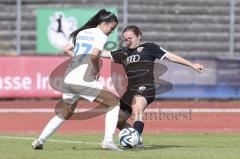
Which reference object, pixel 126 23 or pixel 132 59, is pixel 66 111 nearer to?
pixel 132 59

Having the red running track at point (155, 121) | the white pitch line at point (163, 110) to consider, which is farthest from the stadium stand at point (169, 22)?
the white pitch line at point (163, 110)

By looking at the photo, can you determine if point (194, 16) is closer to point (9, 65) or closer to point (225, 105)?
point (225, 105)

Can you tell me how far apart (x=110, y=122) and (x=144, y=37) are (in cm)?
1863

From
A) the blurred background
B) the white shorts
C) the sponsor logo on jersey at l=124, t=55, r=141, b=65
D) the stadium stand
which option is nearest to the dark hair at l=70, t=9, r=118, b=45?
the white shorts

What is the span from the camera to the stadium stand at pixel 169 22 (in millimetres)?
29562

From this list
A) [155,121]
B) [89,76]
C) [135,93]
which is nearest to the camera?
[89,76]

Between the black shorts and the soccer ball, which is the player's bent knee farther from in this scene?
the black shorts

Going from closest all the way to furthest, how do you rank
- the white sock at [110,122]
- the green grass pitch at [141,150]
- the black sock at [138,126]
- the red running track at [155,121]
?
the green grass pitch at [141,150] < the white sock at [110,122] < the black sock at [138,126] < the red running track at [155,121]

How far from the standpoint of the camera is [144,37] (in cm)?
2975

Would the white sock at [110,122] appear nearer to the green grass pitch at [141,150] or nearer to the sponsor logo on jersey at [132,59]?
the green grass pitch at [141,150]

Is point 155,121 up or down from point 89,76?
down

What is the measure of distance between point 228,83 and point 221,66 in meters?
0.66

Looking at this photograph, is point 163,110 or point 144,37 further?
point 144,37

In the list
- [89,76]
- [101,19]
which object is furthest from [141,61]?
[89,76]
